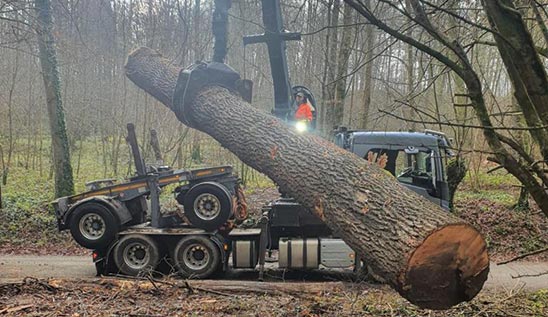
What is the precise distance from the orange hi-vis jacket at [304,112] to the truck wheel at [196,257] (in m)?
2.46

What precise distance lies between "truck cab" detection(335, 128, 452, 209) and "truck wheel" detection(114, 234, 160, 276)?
11.6ft

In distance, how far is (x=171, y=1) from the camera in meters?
15.0

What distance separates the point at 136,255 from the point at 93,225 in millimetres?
823

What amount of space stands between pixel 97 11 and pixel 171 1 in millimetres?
3801

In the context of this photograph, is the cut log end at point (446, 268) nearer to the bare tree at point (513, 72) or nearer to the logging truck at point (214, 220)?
the bare tree at point (513, 72)

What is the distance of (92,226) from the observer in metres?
7.18

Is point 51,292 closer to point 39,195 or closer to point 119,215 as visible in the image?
point 119,215

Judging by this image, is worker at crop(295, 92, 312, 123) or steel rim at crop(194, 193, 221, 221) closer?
steel rim at crop(194, 193, 221, 221)

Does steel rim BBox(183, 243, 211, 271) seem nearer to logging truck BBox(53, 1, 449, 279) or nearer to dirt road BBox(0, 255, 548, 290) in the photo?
logging truck BBox(53, 1, 449, 279)

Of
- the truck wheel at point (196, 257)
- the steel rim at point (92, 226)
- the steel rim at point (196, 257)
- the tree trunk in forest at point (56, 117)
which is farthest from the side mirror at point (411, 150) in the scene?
the tree trunk in forest at point (56, 117)

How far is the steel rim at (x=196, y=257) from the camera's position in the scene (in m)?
7.16

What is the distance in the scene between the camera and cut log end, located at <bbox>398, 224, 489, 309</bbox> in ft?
9.70

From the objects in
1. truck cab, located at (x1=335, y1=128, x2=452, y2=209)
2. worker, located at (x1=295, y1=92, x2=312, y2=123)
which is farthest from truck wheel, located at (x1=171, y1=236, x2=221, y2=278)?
truck cab, located at (x1=335, y1=128, x2=452, y2=209)

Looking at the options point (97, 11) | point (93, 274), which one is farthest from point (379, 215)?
point (97, 11)
